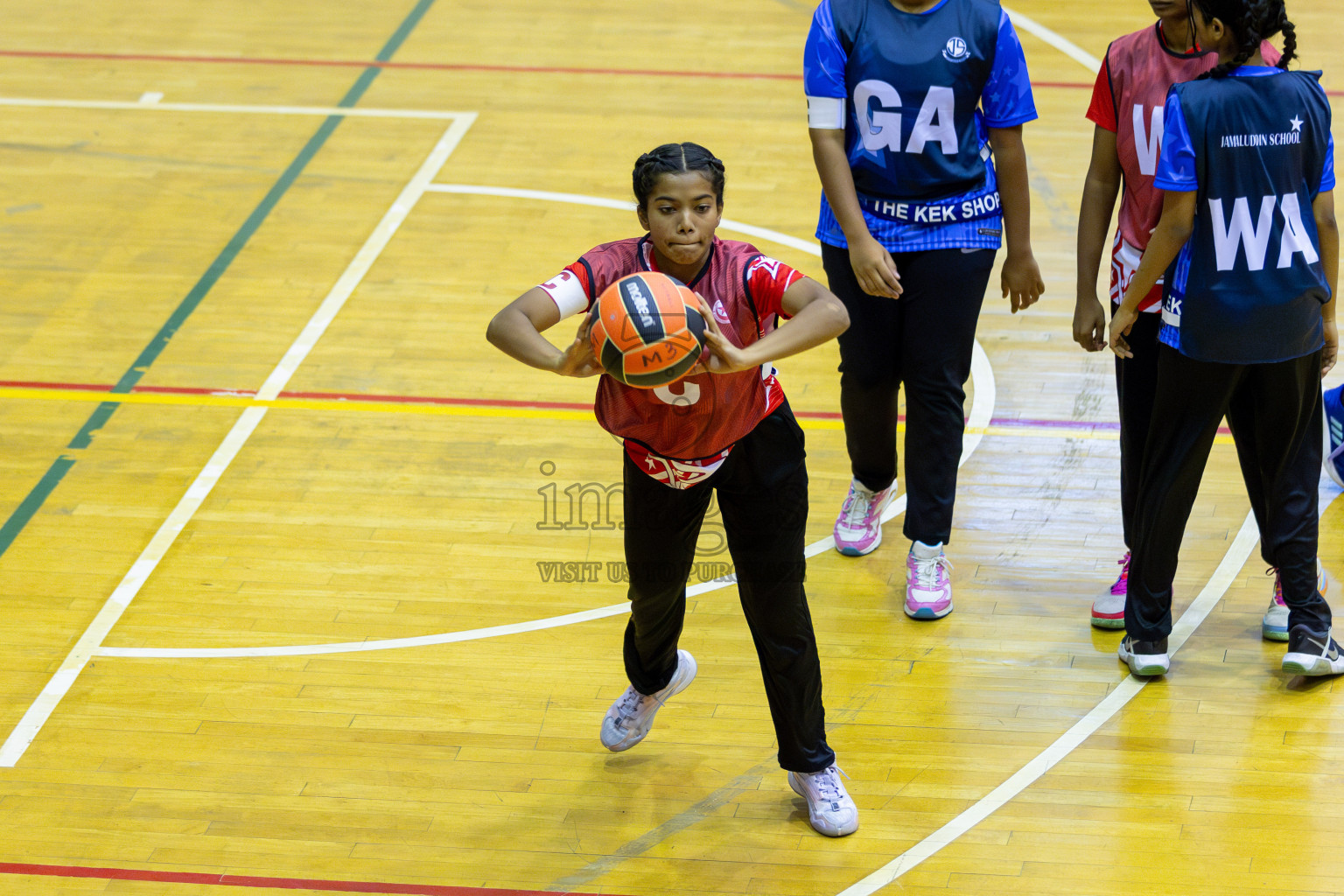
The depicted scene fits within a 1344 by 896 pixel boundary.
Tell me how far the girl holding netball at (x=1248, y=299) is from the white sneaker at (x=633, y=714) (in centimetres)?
141

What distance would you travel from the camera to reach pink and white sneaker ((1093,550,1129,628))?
440cm

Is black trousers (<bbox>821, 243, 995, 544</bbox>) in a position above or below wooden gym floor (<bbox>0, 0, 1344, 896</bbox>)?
above

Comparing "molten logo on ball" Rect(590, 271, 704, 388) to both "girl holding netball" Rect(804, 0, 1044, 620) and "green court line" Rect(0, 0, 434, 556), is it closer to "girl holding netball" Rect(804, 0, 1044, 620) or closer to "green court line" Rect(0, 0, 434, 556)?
"girl holding netball" Rect(804, 0, 1044, 620)

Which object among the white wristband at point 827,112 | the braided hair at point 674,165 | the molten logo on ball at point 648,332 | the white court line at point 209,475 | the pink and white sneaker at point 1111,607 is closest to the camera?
the molten logo on ball at point 648,332

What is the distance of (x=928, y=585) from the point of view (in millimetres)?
4500

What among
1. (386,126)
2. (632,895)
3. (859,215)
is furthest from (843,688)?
(386,126)

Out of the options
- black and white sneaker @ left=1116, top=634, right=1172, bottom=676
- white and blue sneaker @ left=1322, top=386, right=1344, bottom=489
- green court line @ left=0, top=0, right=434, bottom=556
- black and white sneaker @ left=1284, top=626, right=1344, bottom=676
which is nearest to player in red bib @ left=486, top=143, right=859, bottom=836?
black and white sneaker @ left=1116, top=634, right=1172, bottom=676

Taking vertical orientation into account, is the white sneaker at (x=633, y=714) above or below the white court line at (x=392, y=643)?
above

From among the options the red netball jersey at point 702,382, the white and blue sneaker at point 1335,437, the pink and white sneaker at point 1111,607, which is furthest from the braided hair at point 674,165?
the white and blue sneaker at point 1335,437

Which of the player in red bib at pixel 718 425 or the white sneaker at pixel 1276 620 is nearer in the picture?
the player in red bib at pixel 718 425

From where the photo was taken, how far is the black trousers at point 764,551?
3.32 meters

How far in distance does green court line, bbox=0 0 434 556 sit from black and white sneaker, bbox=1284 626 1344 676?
14.2 feet

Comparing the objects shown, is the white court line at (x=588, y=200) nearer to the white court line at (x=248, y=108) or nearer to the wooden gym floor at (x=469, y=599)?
the wooden gym floor at (x=469, y=599)

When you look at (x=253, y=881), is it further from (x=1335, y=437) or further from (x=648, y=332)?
(x=1335, y=437)
